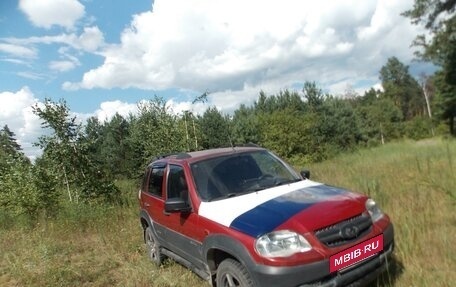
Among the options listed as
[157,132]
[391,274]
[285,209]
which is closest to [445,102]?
[157,132]

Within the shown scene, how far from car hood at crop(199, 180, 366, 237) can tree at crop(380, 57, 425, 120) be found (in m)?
103

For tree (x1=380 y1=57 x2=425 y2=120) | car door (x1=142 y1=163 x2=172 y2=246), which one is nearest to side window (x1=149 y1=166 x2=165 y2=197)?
car door (x1=142 y1=163 x2=172 y2=246)

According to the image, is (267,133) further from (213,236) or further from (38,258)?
(213,236)

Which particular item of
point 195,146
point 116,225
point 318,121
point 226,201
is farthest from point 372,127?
point 226,201

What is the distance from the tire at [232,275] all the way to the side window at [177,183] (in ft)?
3.92

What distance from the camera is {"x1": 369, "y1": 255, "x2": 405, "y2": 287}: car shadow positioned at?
15.8 ft

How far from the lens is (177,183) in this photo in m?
6.12

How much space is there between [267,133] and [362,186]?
1450 inches

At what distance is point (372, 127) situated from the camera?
70375mm

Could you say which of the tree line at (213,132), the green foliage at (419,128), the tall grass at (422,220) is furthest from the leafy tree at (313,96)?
the tall grass at (422,220)

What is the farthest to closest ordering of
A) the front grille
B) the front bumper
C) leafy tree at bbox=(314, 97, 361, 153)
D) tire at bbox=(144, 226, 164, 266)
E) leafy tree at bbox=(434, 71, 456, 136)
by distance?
leafy tree at bbox=(434, 71, 456, 136)
leafy tree at bbox=(314, 97, 361, 153)
tire at bbox=(144, 226, 164, 266)
the front grille
the front bumper

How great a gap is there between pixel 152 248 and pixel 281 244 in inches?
150

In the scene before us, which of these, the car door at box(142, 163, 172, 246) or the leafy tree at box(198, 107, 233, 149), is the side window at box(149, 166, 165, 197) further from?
the leafy tree at box(198, 107, 233, 149)

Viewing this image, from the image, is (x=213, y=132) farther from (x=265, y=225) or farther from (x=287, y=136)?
(x=265, y=225)
